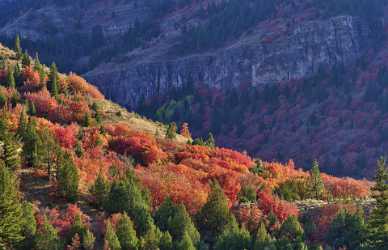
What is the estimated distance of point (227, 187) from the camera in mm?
67000

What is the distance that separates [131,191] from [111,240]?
27.4ft

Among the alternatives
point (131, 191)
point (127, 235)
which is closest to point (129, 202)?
point (131, 191)

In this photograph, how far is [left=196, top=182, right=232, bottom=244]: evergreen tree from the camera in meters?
56.1

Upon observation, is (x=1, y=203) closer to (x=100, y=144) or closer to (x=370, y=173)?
(x=100, y=144)

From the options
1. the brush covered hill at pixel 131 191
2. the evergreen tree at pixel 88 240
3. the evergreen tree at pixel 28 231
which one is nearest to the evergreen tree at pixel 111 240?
the brush covered hill at pixel 131 191

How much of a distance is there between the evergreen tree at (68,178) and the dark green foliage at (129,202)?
351 centimetres

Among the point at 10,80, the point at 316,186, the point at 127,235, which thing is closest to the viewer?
the point at 127,235

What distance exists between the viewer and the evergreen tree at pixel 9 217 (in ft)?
151

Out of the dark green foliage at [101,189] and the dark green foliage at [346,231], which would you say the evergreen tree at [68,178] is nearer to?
the dark green foliage at [101,189]

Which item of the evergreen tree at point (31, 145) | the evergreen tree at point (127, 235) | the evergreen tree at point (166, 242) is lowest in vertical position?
the evergreen tree at point (166, 242)

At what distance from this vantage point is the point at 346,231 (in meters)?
54.1

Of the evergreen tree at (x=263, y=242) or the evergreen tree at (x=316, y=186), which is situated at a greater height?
the evergreen tree at (x=263, y=242)

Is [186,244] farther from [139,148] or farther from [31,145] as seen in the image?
[139,148]

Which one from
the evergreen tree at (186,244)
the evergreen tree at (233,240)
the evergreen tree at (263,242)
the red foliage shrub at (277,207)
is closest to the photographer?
the evergreen tree at (186,244)
